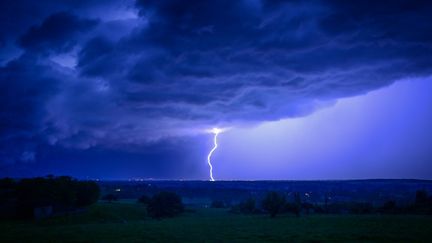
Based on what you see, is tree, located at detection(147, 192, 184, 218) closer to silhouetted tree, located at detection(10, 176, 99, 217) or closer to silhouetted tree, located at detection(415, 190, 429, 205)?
silhouetted tree, located at detection(10, 176, 99, 217)

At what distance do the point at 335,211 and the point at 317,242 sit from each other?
107545 millimetres

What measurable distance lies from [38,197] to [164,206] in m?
43.1

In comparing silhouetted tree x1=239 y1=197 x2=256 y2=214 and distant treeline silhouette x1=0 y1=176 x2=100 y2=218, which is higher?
distant treeline silhouette x1=0 y1=176 x2=100 y2=218

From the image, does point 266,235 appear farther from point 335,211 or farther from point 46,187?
point 335,211

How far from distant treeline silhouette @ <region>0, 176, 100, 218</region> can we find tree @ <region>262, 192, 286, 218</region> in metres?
57.1

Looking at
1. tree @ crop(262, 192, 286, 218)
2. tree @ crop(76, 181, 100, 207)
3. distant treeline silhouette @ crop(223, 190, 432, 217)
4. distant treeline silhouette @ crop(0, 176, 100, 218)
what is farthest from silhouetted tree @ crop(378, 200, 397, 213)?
distant treeline silhouette @ crop(0, 176, 100, 218)

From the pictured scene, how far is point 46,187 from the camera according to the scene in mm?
101938

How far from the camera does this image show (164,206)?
430 feet

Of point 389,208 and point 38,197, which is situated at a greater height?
point 38,197

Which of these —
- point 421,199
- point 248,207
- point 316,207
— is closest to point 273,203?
point 248,207

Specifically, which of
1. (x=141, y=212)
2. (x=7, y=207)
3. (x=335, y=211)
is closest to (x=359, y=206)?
(x=335, y=211)

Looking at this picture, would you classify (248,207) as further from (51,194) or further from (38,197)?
(38,197)

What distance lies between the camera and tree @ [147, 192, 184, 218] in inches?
5069

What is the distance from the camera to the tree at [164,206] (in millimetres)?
128750
